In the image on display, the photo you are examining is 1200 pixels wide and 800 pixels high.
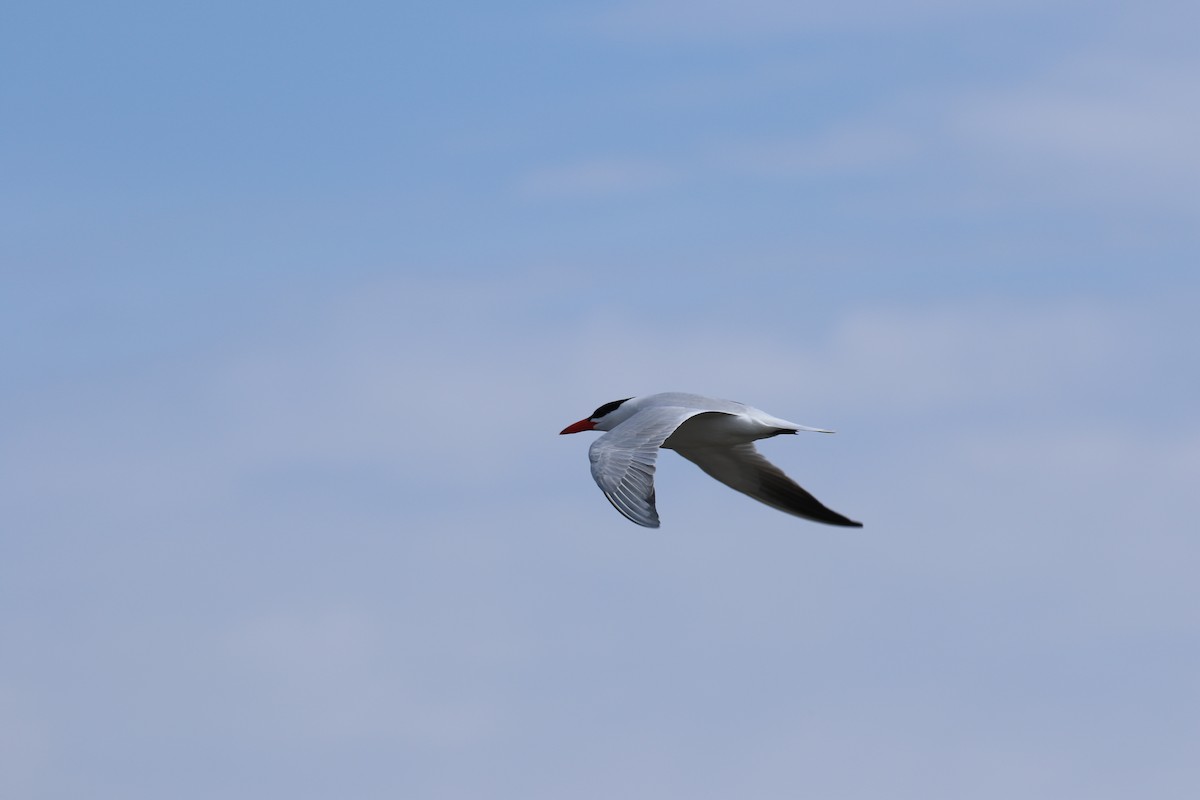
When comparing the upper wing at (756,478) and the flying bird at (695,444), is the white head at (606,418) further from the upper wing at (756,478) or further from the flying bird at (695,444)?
the upper wing at (756,478)

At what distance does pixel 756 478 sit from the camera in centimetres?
1578

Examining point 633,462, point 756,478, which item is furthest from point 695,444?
point 633,462

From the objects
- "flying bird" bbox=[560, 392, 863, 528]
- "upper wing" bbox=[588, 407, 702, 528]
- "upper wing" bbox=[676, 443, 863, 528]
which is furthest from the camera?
"upper wing" bbox=[676, 443, 863, 528]

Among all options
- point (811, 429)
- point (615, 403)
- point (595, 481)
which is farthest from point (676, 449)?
point (595, 481)

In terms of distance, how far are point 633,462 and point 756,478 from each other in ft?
12.6

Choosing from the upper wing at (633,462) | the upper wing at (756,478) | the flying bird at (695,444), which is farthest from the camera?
the upper wing at (756,478)

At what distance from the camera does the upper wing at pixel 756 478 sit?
15290 millimetres

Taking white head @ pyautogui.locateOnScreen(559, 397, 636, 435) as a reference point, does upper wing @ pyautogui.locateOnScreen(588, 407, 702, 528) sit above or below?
below

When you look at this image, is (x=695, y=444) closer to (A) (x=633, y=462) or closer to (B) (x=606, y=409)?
(B) (x=606, y=409)

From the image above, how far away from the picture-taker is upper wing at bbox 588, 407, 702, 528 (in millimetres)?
11523

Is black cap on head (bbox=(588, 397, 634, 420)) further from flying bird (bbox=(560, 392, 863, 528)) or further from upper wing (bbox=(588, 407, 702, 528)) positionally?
upper wing (bbox=(588, 407, 702, 528))

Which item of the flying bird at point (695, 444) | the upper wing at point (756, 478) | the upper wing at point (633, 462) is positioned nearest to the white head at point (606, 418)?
the flying bird at point (695, 444)

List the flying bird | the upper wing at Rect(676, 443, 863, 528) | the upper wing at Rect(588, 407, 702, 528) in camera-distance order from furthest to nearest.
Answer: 1. the upper wing at Rect(676, 443, 863, 528)
2. the flying bird
3. the upper wing at Rect(588, 407, 702, 528)

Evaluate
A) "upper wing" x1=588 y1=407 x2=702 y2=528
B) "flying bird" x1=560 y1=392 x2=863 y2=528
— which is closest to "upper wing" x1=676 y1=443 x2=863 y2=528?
"flying bird" x1=560 y1=392 x2=863 y2=528
